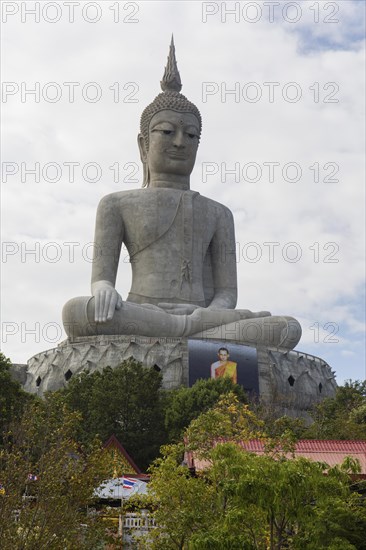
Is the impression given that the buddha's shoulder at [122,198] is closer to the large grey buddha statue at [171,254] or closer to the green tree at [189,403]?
the large grey buddha statue at [171,254]

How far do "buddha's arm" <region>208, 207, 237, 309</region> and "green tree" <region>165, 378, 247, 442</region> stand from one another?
320 inches

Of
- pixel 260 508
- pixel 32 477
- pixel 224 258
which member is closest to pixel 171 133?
pixel 224 258

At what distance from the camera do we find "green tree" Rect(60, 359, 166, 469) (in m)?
27.0

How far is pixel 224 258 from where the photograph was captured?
37344 millimetres

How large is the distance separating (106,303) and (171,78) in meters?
9.84

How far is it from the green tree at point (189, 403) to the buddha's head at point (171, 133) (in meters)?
10.4

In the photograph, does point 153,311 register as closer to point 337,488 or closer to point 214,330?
point 214,330

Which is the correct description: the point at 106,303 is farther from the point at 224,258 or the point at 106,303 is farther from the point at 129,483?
the point at 129,483

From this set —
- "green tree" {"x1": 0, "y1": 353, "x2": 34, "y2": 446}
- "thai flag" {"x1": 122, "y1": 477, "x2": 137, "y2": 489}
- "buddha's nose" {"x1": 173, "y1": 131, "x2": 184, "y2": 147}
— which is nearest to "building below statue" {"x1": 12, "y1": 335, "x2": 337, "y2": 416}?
"green tree" {"x1": 0, "y1": 353, "x2": 34, "y2": 446}

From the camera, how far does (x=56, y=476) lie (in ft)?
49.1

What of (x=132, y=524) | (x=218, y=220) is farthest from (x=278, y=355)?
(x=132, y=524)

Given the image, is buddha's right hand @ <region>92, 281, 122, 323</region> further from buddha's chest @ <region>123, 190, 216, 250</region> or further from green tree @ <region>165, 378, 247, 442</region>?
green tree @ <region>165, 378, 247, 442</region>

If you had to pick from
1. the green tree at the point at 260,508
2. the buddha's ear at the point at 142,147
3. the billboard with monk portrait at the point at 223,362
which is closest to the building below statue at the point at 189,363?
the billboard with monk portrait at the point at 223,362

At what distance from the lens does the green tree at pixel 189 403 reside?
27.2 m
